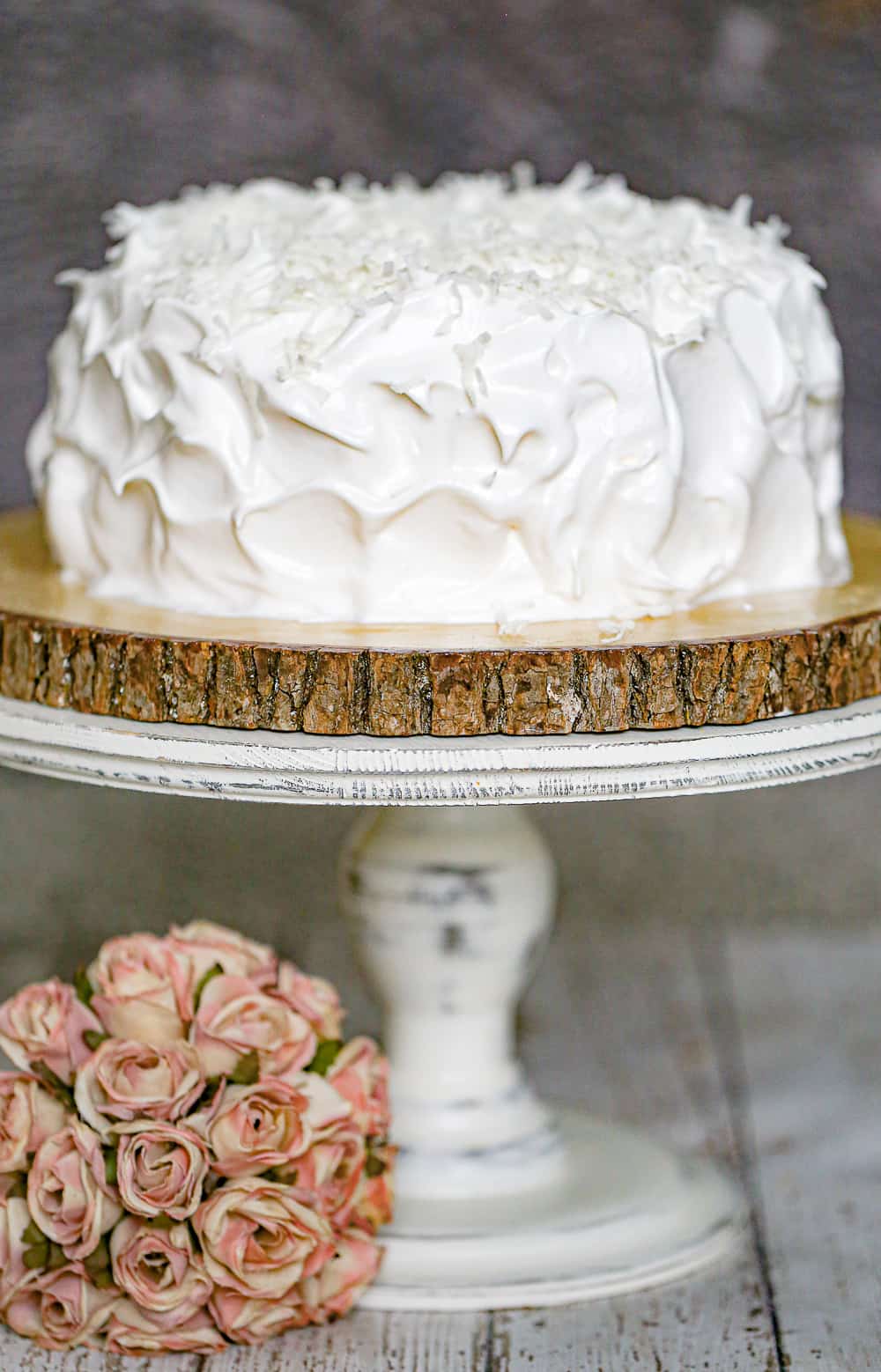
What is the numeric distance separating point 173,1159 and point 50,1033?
0.13 metres

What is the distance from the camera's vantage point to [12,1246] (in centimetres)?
136

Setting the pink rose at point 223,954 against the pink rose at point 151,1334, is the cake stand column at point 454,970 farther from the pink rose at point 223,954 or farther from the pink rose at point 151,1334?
the pink rose at point 151,1334

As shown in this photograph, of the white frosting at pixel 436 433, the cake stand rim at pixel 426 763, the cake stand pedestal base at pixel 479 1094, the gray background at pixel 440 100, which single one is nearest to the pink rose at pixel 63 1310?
the cake stand pedestal base at pixel 479 1094

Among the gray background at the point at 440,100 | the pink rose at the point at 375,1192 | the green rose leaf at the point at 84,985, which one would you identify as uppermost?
the gray background at the point at 440,100

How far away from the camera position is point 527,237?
1.44 meters

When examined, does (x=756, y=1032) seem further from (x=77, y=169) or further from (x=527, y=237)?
(x=77, y=169)

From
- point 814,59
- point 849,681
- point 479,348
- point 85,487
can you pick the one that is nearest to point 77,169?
point 814,59

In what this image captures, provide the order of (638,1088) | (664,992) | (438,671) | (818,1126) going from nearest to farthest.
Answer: (438,671), (818,1126), (638,1088), (664,992)

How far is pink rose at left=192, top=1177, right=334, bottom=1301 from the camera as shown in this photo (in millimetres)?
1327

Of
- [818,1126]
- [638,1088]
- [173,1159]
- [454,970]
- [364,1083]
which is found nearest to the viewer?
[173,1159]

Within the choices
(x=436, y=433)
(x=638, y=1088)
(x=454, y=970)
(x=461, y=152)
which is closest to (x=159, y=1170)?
(x=454, y=970)

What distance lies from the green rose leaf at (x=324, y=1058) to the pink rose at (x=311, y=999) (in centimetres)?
1

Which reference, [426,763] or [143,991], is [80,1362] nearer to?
[143,991]

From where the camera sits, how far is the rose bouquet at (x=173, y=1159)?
1.33m
